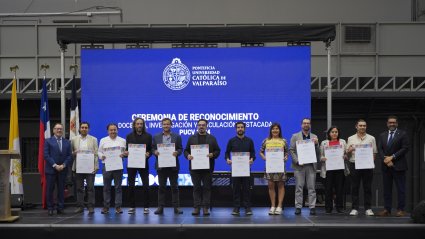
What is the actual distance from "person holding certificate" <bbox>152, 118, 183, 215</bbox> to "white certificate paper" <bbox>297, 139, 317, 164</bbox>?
224 centimetres

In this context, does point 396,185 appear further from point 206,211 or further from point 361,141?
point 206,211

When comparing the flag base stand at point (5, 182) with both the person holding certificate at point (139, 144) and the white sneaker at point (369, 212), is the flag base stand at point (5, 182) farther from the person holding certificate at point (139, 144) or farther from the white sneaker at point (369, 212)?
the white sneaker at point (369, 212)

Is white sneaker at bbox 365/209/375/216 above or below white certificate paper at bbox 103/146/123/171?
below

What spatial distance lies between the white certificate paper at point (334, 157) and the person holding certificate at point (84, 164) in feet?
14.5

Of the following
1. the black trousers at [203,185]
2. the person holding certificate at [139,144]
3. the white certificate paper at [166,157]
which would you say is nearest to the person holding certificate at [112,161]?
the person holding certificate at [139,144]

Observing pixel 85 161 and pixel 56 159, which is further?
pixel 85 161

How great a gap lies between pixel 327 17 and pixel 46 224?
11.1 metres

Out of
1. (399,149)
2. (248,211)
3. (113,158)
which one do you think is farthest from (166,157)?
(399,149)

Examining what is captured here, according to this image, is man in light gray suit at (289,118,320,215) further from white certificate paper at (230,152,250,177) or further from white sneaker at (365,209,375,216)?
white sneaker at (365,209,375,216)

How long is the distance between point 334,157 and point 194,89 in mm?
3475

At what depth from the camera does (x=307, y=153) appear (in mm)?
9406

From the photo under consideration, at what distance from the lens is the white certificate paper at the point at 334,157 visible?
943 cm

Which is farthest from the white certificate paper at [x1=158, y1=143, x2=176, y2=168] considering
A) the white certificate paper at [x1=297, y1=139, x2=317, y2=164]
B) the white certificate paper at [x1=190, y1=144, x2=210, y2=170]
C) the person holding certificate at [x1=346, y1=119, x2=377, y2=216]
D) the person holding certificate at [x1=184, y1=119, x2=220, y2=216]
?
the person holding certificate at [x1=346, y1=119, x2=377, y2=216]

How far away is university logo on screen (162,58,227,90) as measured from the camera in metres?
11.2
